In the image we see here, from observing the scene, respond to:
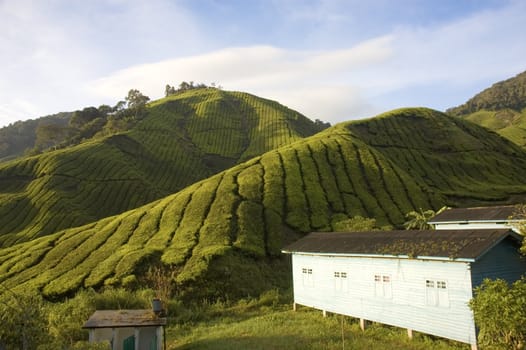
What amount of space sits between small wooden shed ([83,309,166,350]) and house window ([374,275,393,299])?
12606 millimetres

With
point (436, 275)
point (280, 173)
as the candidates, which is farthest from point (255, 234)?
point (436, 275)

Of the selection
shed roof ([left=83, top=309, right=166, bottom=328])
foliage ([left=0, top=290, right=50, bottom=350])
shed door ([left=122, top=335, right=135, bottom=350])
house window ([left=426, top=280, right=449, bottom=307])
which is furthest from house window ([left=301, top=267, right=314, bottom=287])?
foliage ([left=0, top=290, right=50, bottom=350])

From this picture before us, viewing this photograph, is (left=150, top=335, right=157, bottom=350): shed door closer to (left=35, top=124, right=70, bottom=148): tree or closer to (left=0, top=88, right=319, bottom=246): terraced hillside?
(left=0, top=88, right=319, bottom=246): terraced hillside

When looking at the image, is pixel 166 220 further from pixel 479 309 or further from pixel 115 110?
pixel 115 110

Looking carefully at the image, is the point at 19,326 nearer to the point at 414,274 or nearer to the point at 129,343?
the point at 129,343

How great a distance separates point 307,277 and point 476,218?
50.1 feet

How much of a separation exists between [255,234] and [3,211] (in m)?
52.4

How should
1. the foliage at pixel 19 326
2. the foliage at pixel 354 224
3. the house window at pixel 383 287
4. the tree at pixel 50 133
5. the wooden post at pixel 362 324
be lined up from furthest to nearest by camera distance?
the tree at pixel 50 133 < the foliage at pixel 354 224 < the wooden post at pixel 362 324 < the house window at pixel 383 287 < the foliage at pixel 19 326

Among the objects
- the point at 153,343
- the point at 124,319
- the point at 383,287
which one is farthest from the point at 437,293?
the point at 124,319

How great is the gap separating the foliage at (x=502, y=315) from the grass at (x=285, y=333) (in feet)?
11.6

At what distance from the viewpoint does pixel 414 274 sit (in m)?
22.8

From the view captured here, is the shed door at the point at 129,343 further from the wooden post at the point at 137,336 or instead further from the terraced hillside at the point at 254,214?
the terraced hillside at the point at 254,214

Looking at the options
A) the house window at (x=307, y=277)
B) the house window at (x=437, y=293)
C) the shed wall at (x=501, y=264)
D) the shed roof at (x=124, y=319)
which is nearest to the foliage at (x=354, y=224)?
the house window at (x=307, y=277)

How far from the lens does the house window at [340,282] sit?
27.5 metres
